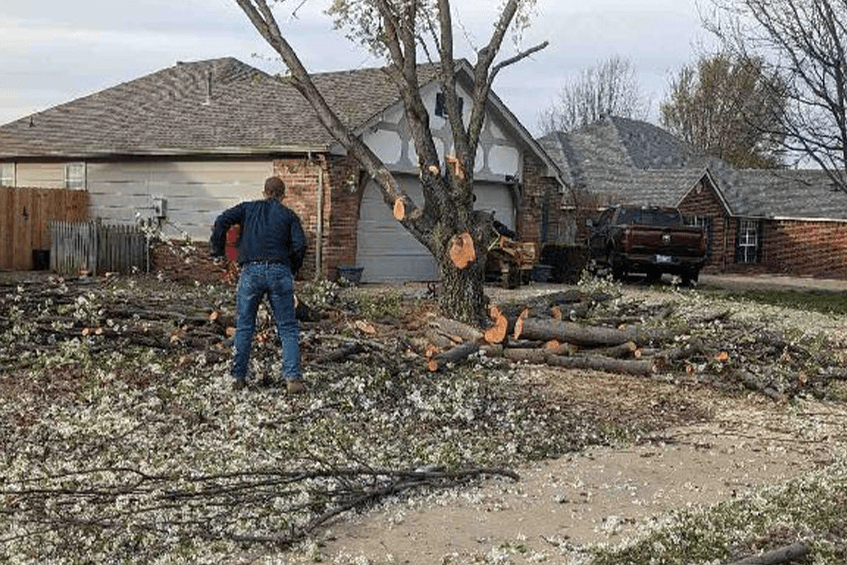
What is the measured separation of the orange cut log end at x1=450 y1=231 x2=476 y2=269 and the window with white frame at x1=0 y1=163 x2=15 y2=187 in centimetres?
1839

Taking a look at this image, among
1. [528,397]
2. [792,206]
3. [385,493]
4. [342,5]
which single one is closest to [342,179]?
[342,5]

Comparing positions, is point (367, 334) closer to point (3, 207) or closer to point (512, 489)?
point (512, 489)

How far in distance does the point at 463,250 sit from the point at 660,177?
25.0 meters

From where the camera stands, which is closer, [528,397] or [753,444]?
[753,444]

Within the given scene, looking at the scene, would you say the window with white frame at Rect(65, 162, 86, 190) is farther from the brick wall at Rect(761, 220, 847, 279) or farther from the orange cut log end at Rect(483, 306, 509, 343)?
the brick wall at Rect(761, 220, 847, 279)

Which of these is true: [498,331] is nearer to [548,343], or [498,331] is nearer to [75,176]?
[548,343]

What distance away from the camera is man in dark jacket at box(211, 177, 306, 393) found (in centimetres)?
866

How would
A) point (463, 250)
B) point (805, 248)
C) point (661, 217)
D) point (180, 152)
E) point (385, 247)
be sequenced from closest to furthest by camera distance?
point (463, 250)
point (180, 152)
point (385, 247)
point (661, 217)
point (805, 248)

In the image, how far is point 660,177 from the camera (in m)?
35.6

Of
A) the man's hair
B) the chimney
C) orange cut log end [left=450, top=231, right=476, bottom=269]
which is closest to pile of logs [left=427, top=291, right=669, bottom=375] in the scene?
orange cut log end [left=450, top=231, right=476, bottom=269]

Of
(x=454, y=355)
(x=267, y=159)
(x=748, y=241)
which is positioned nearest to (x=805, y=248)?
(x=748, y=241)

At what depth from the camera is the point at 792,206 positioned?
37312mm

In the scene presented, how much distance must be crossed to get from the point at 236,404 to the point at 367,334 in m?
3.46

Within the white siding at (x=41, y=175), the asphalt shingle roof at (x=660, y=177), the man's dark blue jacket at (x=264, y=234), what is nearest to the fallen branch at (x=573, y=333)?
the man's dark blue jacket at (x=264, y=234)
